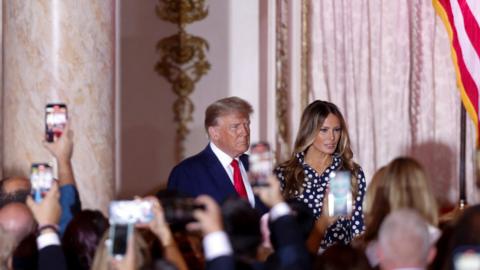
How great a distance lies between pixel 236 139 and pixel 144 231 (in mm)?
1579

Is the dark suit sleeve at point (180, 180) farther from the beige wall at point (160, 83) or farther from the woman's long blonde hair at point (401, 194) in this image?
the beige wall at point (160, 83)

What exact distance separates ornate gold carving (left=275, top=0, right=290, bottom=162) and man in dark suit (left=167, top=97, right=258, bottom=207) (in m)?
2.73

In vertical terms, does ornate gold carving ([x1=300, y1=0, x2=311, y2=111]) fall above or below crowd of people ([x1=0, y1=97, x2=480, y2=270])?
above

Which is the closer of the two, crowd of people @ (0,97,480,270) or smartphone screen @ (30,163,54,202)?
crowd of people @ (0,97,480,270)

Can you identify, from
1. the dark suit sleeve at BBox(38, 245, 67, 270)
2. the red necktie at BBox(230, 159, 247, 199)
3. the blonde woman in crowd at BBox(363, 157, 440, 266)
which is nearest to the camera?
the dark suit sleeve at BBox(38, 245, 67, 270)

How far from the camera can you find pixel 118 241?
4.41 metres

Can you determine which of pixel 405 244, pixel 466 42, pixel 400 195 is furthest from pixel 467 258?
pixel 466 42

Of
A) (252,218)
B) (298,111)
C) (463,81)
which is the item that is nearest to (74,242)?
(252,218)

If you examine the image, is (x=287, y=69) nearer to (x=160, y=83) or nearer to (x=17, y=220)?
(x=160, y=83)

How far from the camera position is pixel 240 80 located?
10.0 metres

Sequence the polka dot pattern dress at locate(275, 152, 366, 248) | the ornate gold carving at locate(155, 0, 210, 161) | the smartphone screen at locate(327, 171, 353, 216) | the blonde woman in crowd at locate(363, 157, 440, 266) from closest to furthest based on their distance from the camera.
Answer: the blonde woman in crowd at locate(363, 157, 440, 266), the smartphone screen at locate(327, 171, 353, 216), the polka dot pattern dress at locate(275, 152, 366, 248), the ornate gold carving at locate(155, 0, 210, 161)

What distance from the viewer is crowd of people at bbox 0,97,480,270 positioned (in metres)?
4.36

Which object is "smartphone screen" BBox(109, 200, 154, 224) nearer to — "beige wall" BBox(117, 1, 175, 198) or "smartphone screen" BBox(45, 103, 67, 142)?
"smartphone screen" BBox(45, 103, 67, 142)

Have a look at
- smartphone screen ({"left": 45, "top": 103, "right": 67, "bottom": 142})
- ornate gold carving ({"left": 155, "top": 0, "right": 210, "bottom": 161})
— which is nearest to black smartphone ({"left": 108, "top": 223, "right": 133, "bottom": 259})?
smartphone screen ({"left": 45, "top": 103, "right": 67, "bottom": 142})
